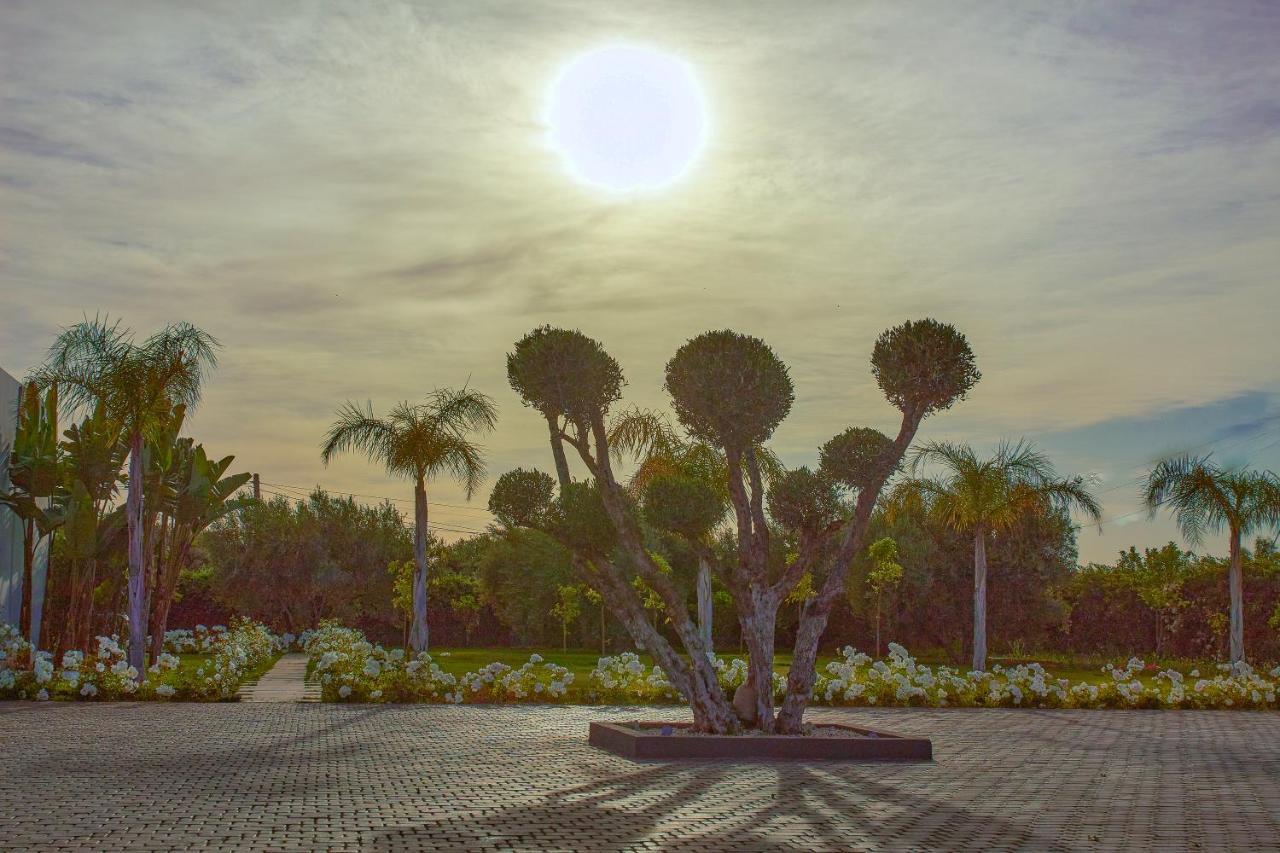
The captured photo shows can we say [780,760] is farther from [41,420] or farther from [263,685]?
[41,420]

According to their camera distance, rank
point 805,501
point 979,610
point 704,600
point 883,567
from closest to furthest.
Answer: point 805,501 → point 704,600 → point 979,610 → point 883,567

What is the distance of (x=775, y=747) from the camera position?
39.2 ft

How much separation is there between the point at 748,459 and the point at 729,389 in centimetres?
112

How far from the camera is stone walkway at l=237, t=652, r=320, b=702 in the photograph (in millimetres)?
18609

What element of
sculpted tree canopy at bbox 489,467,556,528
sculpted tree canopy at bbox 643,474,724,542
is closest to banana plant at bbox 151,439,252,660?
sculpted tree canopy at bbox 489,467,556,528

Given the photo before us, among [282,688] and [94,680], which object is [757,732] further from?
[282,688]

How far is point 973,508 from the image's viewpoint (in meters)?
24.8

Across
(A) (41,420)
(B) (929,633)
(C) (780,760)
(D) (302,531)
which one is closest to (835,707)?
(C) (780,760)

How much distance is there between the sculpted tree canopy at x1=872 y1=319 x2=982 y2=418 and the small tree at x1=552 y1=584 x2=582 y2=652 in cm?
2703

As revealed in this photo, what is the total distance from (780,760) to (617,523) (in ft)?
9.21

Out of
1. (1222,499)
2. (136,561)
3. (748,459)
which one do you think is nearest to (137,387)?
(136,561)

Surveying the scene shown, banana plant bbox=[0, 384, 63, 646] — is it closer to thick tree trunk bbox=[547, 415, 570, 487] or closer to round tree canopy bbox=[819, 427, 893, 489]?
thick tree trunk bbox=[547, 415, 570, 487]

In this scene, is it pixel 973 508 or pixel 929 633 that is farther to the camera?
pixel 929 633

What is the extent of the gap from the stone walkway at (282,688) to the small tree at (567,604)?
11.2 meters
